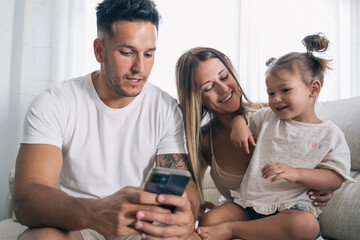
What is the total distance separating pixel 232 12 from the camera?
11.6 ft

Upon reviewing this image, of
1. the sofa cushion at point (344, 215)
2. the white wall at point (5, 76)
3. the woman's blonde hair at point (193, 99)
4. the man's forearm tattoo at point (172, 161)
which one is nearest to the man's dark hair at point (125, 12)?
the woman's blonde hair at point (193, 99)

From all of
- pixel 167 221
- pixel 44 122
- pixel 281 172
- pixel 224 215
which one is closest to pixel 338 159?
pixel 281 172

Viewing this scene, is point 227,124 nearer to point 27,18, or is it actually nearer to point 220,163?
point 220,163

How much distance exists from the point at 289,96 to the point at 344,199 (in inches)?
25.6

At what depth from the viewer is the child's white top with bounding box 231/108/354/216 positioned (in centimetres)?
145

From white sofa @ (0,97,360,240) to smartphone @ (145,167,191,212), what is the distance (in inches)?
41.1

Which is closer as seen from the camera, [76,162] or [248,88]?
[76,162]

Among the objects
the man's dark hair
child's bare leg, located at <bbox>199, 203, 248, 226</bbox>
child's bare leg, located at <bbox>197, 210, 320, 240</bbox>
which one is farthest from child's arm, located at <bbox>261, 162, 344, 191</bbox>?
the man's dark hair

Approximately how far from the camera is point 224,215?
1.51m

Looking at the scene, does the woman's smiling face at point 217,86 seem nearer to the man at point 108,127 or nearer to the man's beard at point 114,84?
the man at point 108,127

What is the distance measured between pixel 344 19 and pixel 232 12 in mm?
1467

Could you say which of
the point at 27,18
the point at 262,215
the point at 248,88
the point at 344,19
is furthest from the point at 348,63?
the point at 27,18

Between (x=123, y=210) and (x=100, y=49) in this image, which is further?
(x=100, y=49)

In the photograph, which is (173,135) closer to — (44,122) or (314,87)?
(44,122)
